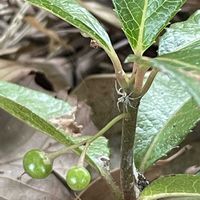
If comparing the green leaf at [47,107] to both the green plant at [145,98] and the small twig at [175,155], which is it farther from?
the small twig at [175,155]

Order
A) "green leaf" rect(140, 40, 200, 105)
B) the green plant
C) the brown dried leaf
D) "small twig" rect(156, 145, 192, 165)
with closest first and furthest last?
"green leaf" rect(140, 40, 200, 105), the green plant, "small twig" rect(156, 145, 192, 165), the brown dried leaf

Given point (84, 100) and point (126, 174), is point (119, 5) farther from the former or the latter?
point (84, 100)

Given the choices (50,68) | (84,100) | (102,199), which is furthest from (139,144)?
(50,68)

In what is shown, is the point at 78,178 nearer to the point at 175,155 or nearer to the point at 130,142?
the point at 130,142

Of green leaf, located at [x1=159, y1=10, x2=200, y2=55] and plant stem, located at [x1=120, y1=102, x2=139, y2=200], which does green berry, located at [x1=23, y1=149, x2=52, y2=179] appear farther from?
green leaf, located at [x1=159, y1=10, x2=200, y2=55]

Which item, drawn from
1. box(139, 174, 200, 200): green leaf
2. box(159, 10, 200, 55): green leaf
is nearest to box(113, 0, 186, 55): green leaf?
box(159, 10, 200, 55): green leaf
